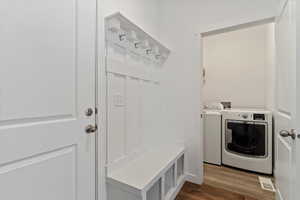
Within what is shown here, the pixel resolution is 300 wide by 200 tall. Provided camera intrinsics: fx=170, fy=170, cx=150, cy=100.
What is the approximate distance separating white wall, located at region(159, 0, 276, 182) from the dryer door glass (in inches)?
31.9

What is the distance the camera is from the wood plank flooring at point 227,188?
6.46ft

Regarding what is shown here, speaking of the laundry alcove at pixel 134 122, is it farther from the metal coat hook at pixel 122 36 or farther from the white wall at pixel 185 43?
the white wall at pixel 185 43

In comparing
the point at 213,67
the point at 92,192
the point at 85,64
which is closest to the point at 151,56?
the point at 85,64

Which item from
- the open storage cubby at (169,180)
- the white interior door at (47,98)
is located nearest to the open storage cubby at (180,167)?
the open storage cubby at (169,180)

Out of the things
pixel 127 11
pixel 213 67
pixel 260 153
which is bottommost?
pixel 260 153

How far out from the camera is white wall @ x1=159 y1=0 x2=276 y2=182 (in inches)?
87.5

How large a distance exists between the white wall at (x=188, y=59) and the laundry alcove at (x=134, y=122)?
264mm

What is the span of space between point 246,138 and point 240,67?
1.53 metres

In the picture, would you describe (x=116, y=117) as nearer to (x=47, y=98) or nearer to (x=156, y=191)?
(x=47, y=98)

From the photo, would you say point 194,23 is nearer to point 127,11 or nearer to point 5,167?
point 127,11

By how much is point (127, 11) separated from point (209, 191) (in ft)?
7.61

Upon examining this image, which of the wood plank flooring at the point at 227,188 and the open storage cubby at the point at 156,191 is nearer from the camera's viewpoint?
the open storage cubby at the point at 156,191

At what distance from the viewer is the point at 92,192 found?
4.32 feet

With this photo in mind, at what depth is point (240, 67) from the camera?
344 cm
